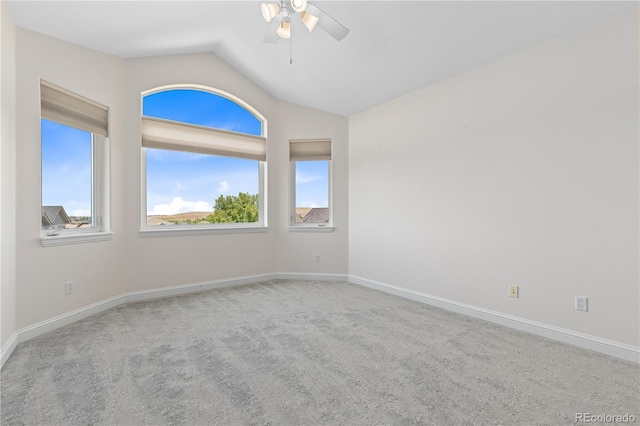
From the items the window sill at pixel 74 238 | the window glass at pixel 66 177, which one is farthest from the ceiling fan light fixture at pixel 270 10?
the window sill at pixel 74 238

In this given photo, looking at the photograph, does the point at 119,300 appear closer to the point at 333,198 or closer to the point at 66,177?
the point at 66,177

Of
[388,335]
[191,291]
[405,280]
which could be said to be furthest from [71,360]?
[405,280]

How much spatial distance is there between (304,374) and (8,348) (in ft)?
7.10

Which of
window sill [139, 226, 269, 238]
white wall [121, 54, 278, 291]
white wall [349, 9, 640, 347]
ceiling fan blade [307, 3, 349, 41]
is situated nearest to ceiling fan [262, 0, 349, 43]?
ceiling fan blade [307, 3, 349, 41]

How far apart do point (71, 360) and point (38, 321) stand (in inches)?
31.0

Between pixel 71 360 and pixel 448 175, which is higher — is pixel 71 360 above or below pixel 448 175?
below

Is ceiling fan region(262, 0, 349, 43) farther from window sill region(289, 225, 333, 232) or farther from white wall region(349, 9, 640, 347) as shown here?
window sill region(289, 225, 333, 232)

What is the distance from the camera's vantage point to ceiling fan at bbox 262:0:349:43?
2.20 m

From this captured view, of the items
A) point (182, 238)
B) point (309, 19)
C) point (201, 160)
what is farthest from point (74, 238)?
point (309, 19)

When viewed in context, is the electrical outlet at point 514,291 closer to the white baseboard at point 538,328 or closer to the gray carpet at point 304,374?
the white baseboard at point 538,328

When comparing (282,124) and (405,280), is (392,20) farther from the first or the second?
(405,280)

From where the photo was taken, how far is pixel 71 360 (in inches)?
84.9

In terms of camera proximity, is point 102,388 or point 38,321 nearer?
point 102,388

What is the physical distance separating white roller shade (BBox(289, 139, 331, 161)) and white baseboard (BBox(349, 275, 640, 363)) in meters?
2.25
